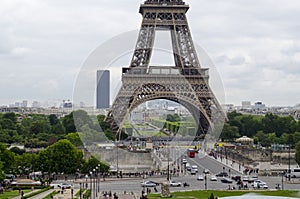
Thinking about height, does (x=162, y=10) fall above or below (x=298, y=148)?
above

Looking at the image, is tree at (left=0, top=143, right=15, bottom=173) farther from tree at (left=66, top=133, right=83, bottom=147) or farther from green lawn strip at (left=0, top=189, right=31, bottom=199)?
tree at (left=66, top=133, right=83, bottom=147)

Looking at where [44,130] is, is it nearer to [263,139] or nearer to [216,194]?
[263,139]

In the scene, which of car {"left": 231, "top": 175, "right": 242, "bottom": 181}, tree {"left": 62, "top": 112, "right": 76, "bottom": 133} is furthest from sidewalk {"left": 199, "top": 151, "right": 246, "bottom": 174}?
tree {"left": 62, "top": 112, "right": 76, "bottom": 133}

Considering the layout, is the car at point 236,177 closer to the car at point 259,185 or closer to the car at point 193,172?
the car at point 259,185

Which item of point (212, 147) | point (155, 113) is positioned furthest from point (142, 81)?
point (155, 113)

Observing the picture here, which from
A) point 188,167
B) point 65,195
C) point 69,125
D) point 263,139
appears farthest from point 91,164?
point 69,125

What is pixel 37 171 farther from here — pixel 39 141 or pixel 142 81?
pixel 39 141
